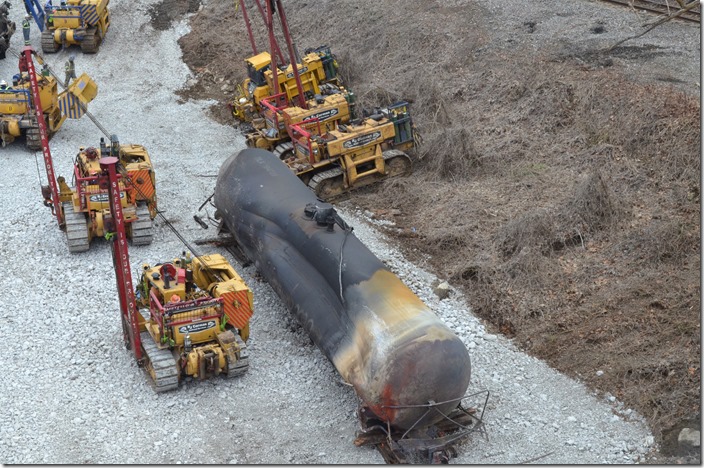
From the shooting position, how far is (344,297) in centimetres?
1262

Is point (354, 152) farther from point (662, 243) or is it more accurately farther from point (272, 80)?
point (662, 243)

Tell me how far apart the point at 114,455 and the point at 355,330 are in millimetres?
3454

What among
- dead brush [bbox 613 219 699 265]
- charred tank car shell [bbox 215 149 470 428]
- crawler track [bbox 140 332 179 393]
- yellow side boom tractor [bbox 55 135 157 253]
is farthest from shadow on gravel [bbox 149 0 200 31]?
dead brush [bbox 613 219 699 265]

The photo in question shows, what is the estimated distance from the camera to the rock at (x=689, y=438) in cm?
1179

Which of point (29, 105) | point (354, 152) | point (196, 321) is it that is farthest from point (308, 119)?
point (196, 321)

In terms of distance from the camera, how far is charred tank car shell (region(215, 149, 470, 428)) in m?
11.4

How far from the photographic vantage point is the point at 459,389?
38.0 ft

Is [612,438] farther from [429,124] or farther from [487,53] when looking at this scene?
[487,53]

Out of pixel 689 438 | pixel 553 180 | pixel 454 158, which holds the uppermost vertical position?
pixel 454 158

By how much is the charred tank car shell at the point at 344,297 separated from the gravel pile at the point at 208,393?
30.6 inches

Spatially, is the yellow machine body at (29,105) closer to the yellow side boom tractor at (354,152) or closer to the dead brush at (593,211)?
the yellow side boom tractor at (354,152)

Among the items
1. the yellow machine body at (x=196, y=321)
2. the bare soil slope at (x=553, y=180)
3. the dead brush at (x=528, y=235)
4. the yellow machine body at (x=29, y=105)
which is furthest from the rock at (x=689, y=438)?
the yellow machine body at (x=29, y=105)

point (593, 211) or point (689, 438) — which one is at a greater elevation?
point (593, 211)

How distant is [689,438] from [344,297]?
4789 mm
